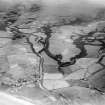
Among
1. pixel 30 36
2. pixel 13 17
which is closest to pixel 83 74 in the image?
pixel 30 36

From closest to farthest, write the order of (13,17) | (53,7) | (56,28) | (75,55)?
(75,55), (56,28), (13,17), (53,7)

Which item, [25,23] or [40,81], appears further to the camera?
[25,23]

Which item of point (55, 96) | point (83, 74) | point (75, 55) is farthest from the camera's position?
point (75, 55)

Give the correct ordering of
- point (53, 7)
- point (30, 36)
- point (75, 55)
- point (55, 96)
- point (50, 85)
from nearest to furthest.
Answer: point (55, 96), point (50, 85), point (75, 55), point (30, 36), point (53, 7)

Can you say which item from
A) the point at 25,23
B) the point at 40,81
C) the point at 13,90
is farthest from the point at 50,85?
the point at 25,23

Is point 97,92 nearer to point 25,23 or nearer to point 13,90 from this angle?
point 13,90

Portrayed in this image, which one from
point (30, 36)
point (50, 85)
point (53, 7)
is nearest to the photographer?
point (50, 85)

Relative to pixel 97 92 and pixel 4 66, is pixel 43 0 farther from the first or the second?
pixel 97 92

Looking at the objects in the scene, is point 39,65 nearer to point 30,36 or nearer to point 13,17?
point 30,36

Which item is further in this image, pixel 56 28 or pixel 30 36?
pixel 56 28
